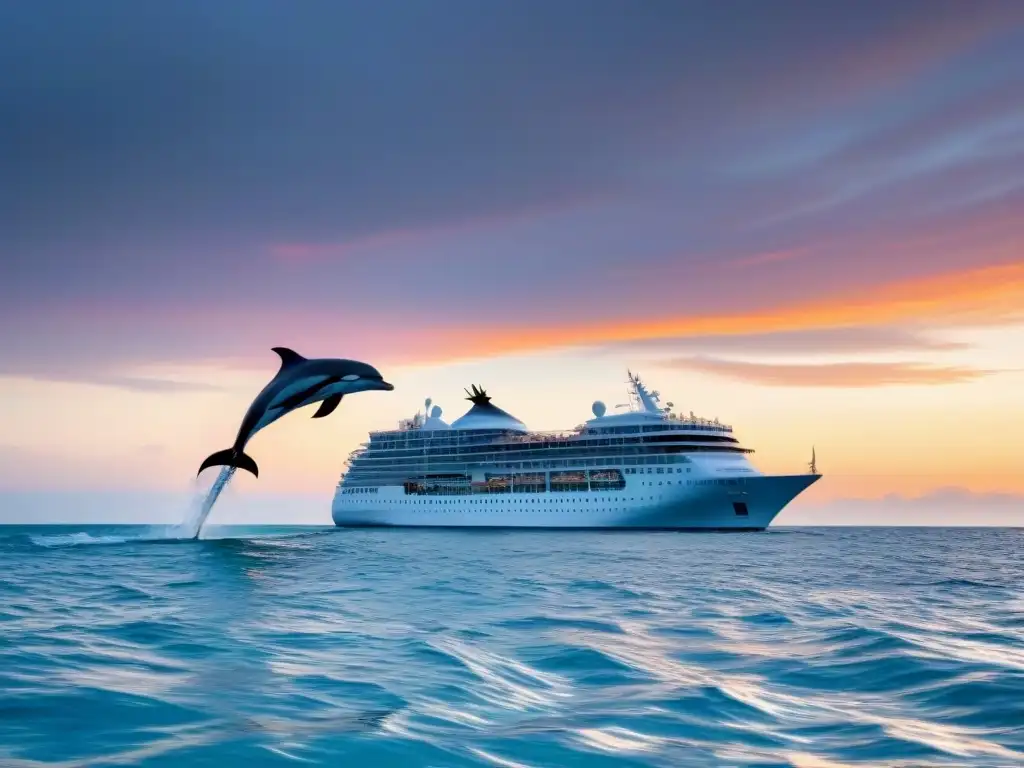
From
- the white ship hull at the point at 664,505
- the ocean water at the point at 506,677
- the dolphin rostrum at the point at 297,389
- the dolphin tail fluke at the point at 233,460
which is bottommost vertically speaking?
the ocean water at the point at 506,677

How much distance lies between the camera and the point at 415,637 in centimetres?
1395

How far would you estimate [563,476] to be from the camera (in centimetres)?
7531

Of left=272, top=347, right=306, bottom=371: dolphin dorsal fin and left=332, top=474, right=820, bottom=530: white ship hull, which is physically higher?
left=272, top=347, right=306, bottom=371: dolphin dorsal fin

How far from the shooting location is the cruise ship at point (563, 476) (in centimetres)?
6818

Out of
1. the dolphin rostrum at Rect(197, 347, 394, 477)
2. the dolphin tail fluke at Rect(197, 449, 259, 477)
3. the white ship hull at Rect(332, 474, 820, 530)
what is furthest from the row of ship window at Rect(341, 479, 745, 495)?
the dolphin tail fluke at Rect(197, 449, 259, 477)

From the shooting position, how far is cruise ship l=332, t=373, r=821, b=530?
68.2 m

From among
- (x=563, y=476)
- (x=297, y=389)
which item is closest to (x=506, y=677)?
(x=297, y=389)

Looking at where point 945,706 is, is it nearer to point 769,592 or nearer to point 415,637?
point 415,637

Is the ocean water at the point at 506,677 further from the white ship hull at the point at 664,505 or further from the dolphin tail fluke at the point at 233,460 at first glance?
the white ship hull at the point at 664,505

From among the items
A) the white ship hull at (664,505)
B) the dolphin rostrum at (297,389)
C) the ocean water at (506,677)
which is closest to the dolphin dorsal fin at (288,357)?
the dolphin rostrum at (297,389)

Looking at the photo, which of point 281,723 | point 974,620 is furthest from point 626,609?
point 281,723

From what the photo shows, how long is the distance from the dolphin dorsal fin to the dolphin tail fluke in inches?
130

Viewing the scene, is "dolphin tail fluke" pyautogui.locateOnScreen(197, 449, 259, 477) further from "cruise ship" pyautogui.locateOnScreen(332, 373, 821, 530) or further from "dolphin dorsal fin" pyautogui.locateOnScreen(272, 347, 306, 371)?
"cruise ship" pyautogui.locateOnScreen(332, 373, 821, 530)

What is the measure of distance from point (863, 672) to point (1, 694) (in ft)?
34.9
